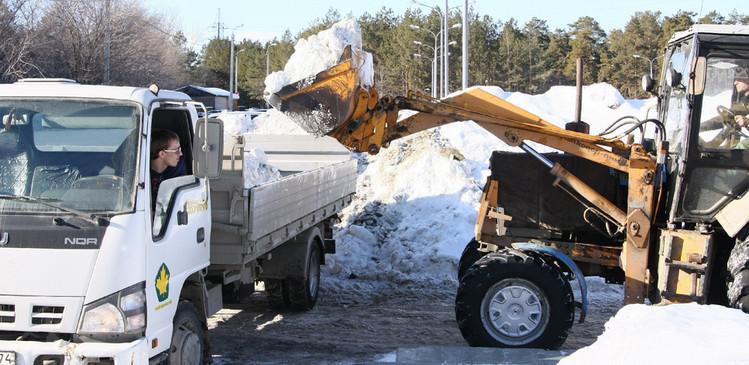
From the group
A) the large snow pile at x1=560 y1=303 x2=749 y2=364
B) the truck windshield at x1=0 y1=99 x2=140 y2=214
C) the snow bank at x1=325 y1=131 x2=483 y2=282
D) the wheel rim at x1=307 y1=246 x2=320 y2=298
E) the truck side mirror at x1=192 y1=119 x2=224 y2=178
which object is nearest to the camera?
the large snow pile at x1=560 y1=303 x2=749 y2=364

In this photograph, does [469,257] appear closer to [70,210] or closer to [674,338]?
[674,338]

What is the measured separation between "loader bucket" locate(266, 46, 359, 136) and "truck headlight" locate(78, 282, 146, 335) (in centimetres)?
252

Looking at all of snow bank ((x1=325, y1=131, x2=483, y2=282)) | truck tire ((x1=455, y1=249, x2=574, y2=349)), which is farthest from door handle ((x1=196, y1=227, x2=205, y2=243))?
snow bank ((x1=325, y1=131, x2=483, y2=282))

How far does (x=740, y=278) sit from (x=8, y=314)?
548 cm

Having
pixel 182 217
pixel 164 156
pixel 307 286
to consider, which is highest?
pixel 164 156

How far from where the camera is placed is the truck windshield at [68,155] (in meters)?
5.40

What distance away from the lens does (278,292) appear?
33.4 ft

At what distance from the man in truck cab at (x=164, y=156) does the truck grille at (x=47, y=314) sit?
110cm

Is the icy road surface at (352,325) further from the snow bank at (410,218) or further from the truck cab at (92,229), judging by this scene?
the truck cab at (92,229)

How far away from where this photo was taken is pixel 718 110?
7375 millimetres

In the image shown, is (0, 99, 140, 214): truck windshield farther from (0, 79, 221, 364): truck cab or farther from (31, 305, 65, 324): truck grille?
(31, 305, 65, 324): truck grille

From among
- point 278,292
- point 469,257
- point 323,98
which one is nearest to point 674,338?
point 323,98

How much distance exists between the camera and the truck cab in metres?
5.12

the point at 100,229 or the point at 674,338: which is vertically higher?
the point at 100,229
